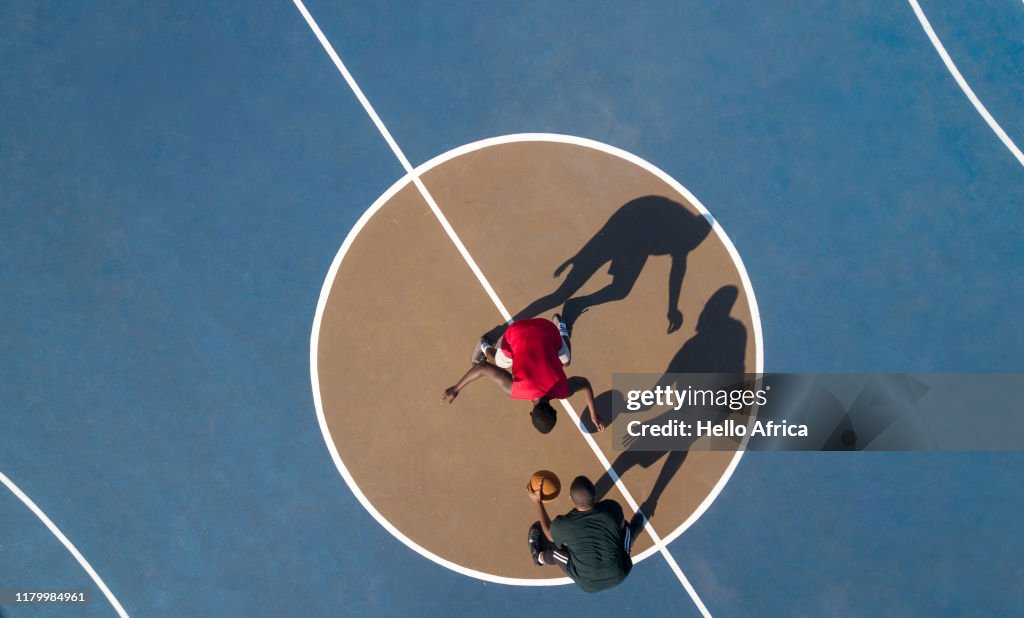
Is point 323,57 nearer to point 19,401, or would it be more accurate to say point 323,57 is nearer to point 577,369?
point 577,369

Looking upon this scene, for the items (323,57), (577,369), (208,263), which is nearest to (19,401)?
(208,263)

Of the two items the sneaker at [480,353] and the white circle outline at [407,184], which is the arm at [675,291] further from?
the sneaker at [480,353]

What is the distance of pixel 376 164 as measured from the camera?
7.40m

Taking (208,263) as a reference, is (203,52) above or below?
above

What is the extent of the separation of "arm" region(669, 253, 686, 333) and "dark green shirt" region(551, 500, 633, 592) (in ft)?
7.66

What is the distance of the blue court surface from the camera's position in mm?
7156

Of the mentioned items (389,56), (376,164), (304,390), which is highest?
(389,56)

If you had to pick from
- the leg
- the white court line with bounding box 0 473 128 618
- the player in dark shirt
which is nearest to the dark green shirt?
the player in dark shirt

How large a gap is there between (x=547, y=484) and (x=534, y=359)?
1.61 m

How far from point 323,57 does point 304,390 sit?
164 inches

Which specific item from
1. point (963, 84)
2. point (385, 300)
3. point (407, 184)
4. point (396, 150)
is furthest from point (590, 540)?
point (963, 84)

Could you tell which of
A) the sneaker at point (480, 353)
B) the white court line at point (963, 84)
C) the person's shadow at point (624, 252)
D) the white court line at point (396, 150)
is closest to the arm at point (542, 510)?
the sneaker at point (480, 353)

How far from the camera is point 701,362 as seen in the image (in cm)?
724

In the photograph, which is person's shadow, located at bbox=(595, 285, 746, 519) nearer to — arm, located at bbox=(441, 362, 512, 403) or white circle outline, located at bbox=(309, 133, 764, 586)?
white circle outline, located at bbox=(309, 133, 764, 586)
